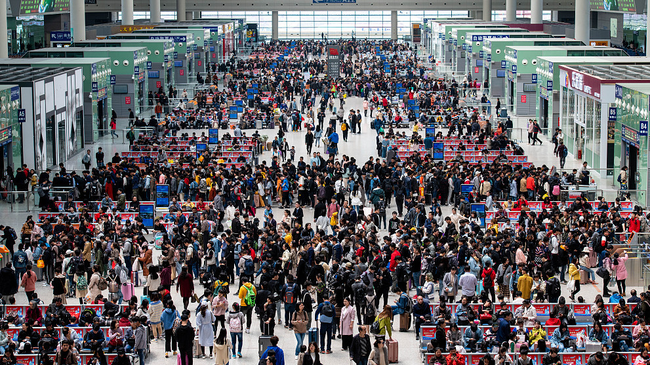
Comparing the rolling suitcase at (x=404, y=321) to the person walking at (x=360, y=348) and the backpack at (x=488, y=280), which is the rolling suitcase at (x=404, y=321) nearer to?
the backpack at (x=488, y=280)

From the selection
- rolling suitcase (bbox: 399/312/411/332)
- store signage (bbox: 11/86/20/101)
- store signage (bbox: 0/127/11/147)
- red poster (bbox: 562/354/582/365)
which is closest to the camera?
red poster (bbox: 562/354/582/365)

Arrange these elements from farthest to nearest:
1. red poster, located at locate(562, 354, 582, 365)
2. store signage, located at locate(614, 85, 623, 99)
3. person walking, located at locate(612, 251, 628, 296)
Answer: store signage, located at locate(614, 85, 623, 99), person walking, located at locate(612, 251, 628, 296), red poster, located at locate(562, 354, 582, 365)

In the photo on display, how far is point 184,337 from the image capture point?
1664 cm

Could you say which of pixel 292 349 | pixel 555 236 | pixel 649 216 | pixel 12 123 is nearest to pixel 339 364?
pixel 292 349

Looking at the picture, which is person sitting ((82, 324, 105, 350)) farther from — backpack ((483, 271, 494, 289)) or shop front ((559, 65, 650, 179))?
shop front ((559, 65, 650, 179))

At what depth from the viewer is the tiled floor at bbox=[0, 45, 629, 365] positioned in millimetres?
18141

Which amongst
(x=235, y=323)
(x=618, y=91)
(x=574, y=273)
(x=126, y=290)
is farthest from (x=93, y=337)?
(x=618, y=91)

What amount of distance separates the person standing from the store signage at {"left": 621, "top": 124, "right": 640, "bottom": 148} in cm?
1963

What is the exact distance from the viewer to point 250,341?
19.2 metres

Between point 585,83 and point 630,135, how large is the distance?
5.43 m

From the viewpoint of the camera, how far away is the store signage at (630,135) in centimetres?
3173

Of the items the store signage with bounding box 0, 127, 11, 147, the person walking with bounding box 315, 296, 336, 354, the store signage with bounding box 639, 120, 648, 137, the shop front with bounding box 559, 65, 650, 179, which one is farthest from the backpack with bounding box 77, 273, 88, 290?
the shop front with bounding box 559, 65, 650, 179

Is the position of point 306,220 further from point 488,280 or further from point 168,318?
point 168,318

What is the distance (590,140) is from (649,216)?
38.7 feet
